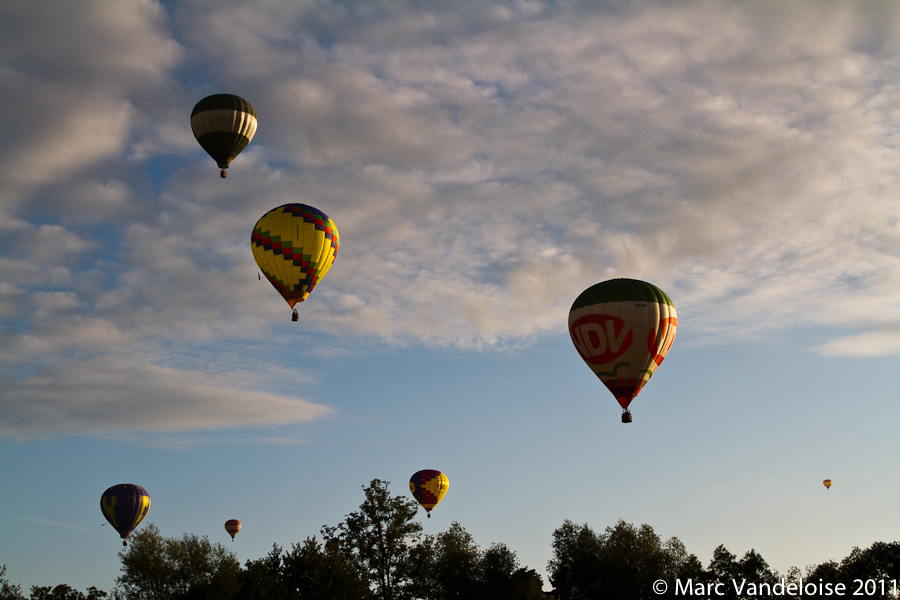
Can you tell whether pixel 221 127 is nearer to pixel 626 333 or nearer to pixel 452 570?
pixel 626 333

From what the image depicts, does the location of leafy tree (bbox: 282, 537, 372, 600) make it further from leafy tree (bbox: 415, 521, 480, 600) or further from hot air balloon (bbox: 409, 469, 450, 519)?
hot air balloon (bbox: 409, 469, 450, 519)

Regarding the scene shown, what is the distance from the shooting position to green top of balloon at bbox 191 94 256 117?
150 feet

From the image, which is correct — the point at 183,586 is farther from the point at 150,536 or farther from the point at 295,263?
the point at 295,263

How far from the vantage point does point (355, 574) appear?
4803cm

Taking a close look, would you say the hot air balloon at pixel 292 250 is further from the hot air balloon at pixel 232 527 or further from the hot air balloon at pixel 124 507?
the hot air balloon at pixel 232 527

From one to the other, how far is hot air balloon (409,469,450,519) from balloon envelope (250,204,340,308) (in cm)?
3824

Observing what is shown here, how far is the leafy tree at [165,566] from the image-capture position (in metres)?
66.4

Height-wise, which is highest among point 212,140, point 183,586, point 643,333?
point 212,140

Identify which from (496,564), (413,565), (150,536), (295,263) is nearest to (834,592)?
(496,564)

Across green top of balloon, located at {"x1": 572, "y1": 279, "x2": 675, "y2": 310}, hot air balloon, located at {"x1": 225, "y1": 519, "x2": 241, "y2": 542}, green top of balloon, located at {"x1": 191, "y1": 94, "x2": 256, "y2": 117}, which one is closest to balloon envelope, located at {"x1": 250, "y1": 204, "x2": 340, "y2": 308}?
green top of balloon, located at {"x1": 191, "y1": 94, "x2": 256, "y2": 117}

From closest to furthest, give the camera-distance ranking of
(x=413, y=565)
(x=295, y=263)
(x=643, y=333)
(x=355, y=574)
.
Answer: (x=643, y=333) → (x=295, y=263) → (x=355, y=574) → (x=413, y=565)

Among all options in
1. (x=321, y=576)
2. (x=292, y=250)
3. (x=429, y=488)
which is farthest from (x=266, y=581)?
(x=429, y=488)

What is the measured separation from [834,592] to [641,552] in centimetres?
1779

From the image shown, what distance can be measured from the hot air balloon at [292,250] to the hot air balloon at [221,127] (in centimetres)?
412
